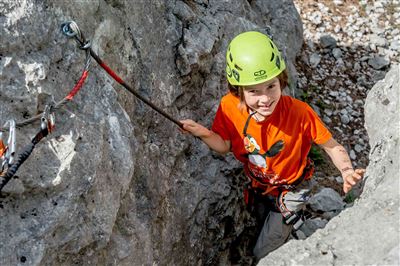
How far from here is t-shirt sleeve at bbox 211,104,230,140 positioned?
5.12 m

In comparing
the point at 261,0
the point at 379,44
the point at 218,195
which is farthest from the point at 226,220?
the point at 379,44

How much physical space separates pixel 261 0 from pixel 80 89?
15.3 ft

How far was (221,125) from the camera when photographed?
514 centimetres

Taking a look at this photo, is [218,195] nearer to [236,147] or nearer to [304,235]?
[236,147]

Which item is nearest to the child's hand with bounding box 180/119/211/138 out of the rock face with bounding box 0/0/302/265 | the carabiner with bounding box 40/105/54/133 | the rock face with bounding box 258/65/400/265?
the rock face with bounding box 0/0/302/265

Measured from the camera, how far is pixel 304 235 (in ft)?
21.8

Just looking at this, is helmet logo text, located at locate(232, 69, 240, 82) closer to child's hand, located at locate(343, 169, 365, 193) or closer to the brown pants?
child's hand, located at locate(343, 169, 365, 193)

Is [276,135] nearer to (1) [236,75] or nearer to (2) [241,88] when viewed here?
(2) [241,88]

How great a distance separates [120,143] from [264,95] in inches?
47.8

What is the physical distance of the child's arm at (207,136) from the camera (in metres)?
4.98

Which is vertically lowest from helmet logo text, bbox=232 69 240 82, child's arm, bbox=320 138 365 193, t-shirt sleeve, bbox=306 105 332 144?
child's arm, bbox=320 138 365 193

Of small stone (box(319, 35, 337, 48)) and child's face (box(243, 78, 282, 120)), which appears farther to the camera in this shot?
small stone (box(319, 35, 337, 48))

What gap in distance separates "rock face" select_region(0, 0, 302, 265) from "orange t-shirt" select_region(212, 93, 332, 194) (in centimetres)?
57

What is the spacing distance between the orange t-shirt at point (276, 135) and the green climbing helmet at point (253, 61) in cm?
39
